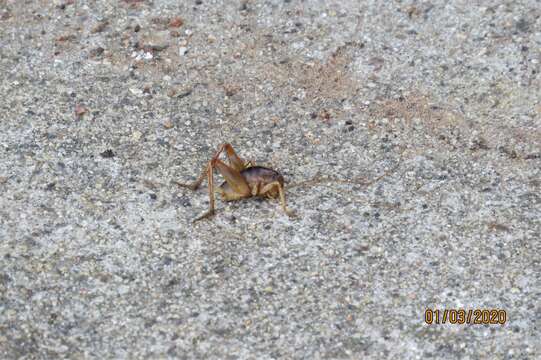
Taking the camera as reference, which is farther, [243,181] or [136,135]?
[136,135]

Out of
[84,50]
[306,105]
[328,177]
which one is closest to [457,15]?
[306,105]

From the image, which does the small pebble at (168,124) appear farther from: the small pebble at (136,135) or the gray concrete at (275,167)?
the small pebble at (136,135)

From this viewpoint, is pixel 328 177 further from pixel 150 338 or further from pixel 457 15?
pixel 457 15

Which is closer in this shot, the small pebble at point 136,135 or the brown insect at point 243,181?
the brown insect at point 243,181
